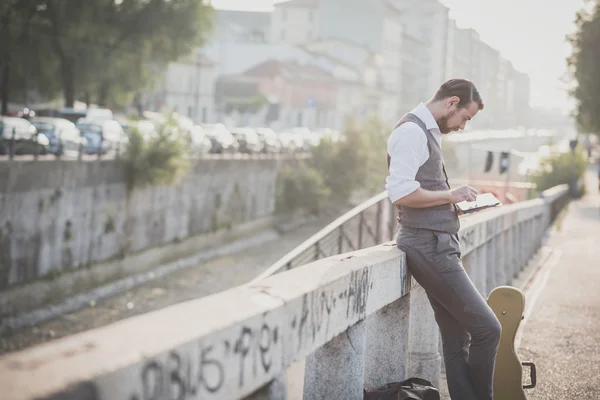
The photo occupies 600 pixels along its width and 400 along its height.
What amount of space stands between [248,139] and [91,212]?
90.8ft

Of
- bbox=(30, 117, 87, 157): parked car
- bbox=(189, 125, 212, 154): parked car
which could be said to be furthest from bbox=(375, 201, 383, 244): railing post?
bbox=(189, 125, 212, 154): parked car

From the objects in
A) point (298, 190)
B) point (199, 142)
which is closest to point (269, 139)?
point (298, 190)

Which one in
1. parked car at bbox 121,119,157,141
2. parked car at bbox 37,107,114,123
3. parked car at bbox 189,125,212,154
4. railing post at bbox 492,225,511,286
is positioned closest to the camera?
railing post at bbox 492,225,511,286

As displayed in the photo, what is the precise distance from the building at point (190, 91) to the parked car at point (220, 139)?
28.9 meters

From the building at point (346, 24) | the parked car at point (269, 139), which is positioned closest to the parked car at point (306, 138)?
the parked car at point (269, 139)

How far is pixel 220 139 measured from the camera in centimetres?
5078

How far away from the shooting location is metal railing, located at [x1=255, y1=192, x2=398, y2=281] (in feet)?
44.6

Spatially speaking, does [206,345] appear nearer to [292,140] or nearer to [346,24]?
[292,140]

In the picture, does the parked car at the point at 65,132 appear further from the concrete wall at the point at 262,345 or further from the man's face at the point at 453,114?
the man's face at the point at 453,114

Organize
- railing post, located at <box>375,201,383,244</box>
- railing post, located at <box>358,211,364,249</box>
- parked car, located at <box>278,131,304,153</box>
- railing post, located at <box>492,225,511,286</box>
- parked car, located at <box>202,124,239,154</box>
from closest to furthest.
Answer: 1. railing post, located at <box>492,225,511,286</box>
2. railing post, located at <box>358,211,364,249</box>
3. railing post, located at <box>375,201,383,244</box>
4. parked car, located at <box>202,124,239,154</box>
5. parked car, located at <box>278,131,304,153</box>

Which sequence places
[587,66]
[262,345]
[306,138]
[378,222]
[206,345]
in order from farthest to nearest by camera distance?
[306,138] → [587,66] → [378,222] → [262,345] → [206,345]

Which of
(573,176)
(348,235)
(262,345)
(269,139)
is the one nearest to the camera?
(262,345)

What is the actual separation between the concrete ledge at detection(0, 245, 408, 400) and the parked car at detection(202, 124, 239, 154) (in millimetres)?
39539

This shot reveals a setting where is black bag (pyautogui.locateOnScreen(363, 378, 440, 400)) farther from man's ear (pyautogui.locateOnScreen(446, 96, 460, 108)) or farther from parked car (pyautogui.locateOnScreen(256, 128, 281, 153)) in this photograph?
parked car (pyautogui.locateOnScreen(256, 128, 281, 153))
